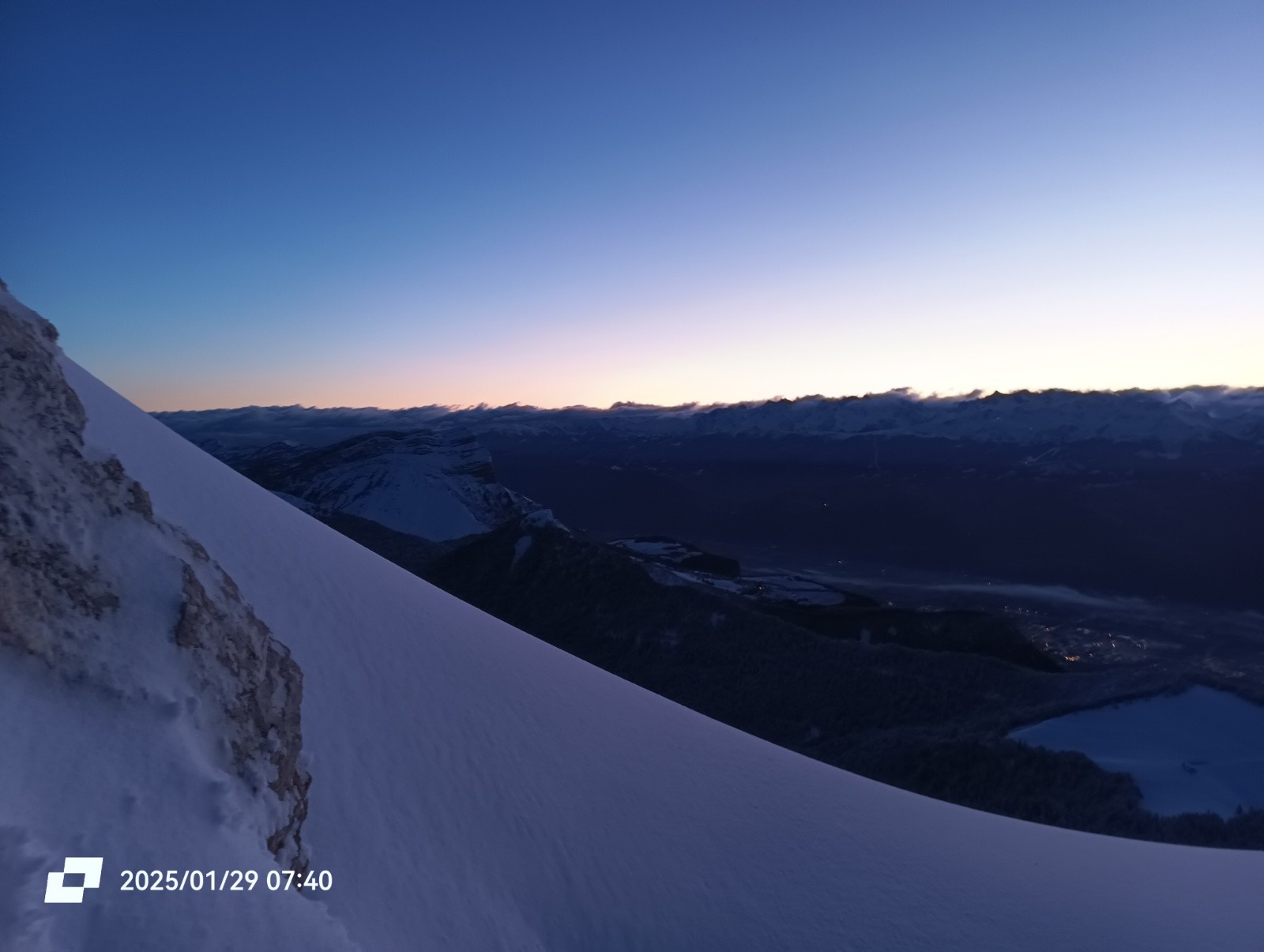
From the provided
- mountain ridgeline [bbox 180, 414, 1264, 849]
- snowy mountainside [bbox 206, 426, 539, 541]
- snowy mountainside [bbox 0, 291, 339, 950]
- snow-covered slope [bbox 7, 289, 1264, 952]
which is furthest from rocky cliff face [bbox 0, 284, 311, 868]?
snowy mountainside [bbox 206, 426, 539, 541]

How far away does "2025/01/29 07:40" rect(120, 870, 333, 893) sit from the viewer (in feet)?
7.50

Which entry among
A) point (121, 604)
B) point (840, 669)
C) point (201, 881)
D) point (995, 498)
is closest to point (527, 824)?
point (201, 881)

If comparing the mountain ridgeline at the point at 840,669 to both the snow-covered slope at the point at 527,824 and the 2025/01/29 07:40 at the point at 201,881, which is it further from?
the 2025/01/29 07:40 at the point at 201,881

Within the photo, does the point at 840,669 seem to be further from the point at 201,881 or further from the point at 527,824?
the point at 201,881

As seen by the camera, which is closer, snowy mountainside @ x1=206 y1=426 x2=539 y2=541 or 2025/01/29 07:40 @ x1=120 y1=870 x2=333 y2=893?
2025/01/29 07:40 @ x1=120 y1=870 x2=333 y2=893

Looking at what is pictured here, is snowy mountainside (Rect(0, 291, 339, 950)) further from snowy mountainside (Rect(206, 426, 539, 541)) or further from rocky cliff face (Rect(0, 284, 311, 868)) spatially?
snowy mountainside (Rect(206, 426, 539, 541))

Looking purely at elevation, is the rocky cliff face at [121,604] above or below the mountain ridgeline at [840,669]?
above

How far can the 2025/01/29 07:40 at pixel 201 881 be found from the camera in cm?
229

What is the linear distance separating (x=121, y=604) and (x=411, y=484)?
50516mm

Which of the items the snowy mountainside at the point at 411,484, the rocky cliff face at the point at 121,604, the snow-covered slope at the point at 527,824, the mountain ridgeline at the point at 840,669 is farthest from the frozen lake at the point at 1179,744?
the snowy mountainside at the point at 411,484

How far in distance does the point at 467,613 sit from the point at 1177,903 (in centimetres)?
716

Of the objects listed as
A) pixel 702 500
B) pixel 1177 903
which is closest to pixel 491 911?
pixel 1177 903

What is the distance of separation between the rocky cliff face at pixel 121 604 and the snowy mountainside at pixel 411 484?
142 feet

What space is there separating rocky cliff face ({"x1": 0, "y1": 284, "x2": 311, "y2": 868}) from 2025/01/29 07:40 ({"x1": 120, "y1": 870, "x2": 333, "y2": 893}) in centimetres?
39
